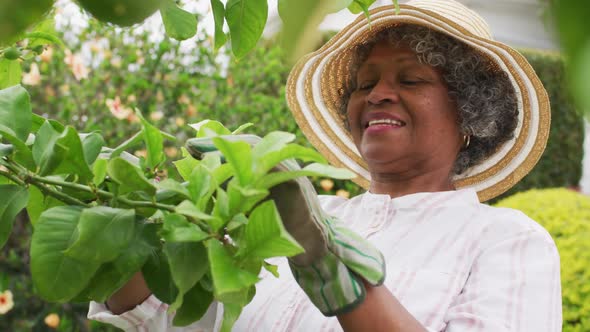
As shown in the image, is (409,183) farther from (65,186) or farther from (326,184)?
(326,184)

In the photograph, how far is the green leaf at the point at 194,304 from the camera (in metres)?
0.76

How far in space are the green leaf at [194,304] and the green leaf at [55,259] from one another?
4.6 inches

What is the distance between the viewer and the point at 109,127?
3.35 metres

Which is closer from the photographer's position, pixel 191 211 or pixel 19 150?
pixel 191 211

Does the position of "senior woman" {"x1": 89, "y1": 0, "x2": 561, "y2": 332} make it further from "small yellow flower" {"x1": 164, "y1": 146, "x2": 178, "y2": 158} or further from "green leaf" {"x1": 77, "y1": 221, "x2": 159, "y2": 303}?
"small yellow flower" {"x1": 164, "y1": 146, "x2": 178, "y2": 158}

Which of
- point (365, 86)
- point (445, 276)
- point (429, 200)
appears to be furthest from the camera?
point (365, 86)

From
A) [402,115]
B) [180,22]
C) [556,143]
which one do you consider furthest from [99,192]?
[556,143]

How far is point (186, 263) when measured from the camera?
26.7 inches

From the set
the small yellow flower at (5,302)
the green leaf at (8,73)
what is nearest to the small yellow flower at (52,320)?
the small yellow flower at (5,302)

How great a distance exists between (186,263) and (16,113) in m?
0.30

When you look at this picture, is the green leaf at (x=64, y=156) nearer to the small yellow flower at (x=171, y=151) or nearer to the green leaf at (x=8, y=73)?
the green leaf at (x=8, y=73)

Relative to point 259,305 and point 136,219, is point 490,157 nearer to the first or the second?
point 259,305

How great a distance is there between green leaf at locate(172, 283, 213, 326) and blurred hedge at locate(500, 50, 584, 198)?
5.29 m

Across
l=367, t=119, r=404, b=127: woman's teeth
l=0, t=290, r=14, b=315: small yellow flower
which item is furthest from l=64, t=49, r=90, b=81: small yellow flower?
l=367, t=119, r=404, b=127: woman's teeth
